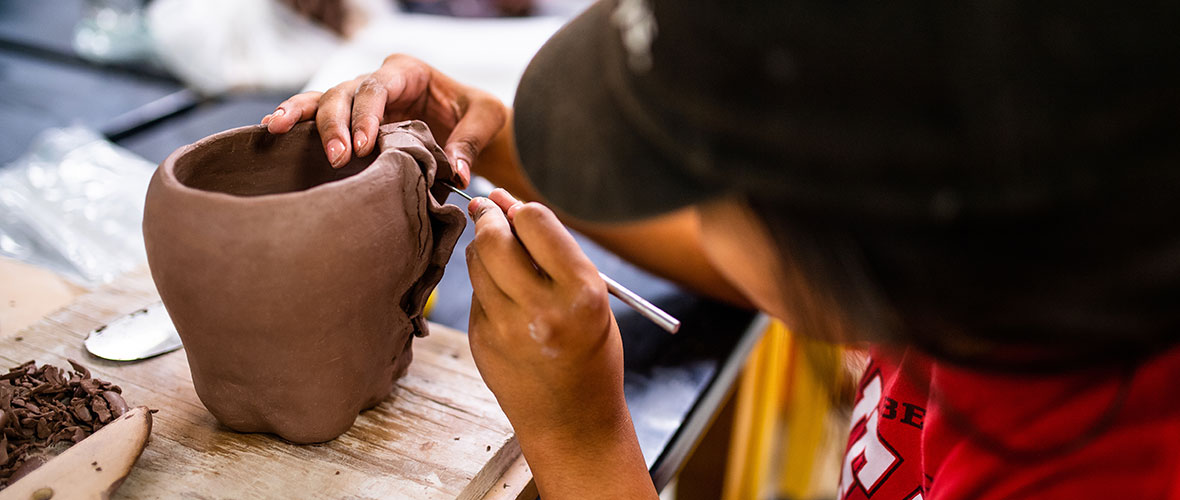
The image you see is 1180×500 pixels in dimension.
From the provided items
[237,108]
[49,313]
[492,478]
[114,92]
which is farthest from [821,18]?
[114,92]

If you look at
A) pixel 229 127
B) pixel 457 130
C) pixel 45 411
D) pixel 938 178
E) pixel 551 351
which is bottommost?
pixel 45 411

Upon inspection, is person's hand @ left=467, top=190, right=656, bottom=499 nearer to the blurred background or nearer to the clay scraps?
the blurred background

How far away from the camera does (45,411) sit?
2.45ft

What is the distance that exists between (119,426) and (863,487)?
2.43 ft

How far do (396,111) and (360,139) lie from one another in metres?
0.24

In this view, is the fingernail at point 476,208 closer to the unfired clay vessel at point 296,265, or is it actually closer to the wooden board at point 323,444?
the unfired clay vessel at point 296,265

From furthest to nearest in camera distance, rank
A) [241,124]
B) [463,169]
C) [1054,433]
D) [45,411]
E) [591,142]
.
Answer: [241,124] → [463,169] → [45,411] → [1054,433] → [591,142]

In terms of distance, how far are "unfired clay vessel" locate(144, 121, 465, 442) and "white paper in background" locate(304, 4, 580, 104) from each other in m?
0.84

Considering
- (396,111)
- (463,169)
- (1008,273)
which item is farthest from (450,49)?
(1008,273)

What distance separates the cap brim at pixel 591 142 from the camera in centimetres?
46

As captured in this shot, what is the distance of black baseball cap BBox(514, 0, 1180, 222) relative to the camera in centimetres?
36

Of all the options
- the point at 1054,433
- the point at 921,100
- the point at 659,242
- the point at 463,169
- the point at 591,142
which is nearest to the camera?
the point at 921,100

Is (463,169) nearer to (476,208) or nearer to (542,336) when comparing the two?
(476,208)

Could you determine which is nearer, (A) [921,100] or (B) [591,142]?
(A) [921,100]
